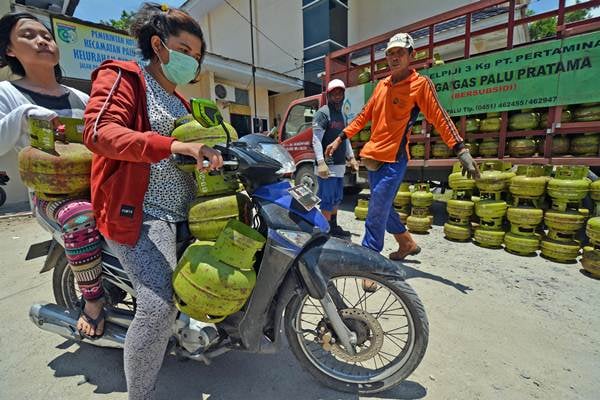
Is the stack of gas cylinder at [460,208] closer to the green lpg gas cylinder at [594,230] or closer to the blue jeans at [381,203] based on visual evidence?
the green lpg gas cylinder at [594,230]

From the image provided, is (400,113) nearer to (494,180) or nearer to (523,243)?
(494,180)

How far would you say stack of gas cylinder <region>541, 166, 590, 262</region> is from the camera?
10.0 feet

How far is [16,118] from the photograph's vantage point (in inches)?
62.1

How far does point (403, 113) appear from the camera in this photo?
8.52 feet

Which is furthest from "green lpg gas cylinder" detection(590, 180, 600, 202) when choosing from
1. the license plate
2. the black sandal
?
the black sandal

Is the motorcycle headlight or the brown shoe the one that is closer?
the motorcycle headlight

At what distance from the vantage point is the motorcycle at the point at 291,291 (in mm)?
1403

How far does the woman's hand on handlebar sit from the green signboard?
4.23 metres

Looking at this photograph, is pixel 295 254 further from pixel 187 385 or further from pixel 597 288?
pixel 597 288

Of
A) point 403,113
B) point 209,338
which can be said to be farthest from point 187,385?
point 403,113

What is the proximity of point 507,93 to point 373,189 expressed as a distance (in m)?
2.69

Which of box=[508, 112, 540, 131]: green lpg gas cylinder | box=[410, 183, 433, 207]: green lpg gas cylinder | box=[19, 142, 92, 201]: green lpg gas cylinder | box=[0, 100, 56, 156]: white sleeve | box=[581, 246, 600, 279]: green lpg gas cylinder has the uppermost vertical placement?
box=[508, 112, 540, 131]: green lpg gas cylinder

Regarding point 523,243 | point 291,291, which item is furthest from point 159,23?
point 523,243

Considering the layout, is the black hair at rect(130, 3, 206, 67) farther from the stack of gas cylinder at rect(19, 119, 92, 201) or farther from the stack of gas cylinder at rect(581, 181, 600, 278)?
the stack of gas cylinder at rect(581, 181, 600, 278)
